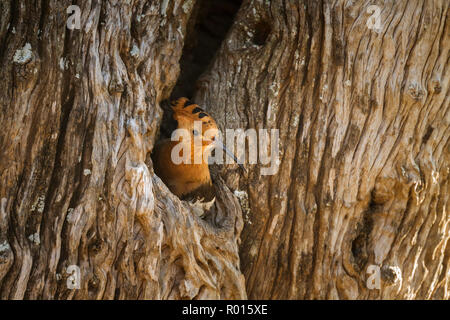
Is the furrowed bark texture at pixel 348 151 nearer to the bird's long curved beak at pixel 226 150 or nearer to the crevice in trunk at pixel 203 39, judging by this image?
the bird's long curved beak at pixel 226 150

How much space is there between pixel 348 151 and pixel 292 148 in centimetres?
33

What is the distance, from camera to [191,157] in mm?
3316

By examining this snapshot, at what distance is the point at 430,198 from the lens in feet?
10.8

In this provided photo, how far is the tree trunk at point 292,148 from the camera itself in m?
2.84

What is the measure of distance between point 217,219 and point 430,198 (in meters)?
1.29

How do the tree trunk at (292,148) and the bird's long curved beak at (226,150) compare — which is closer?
the tree trunk at (292,148)

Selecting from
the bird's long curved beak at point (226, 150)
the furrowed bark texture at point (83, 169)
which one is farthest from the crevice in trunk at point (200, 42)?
the furrowed bark texture at point (83, 169)

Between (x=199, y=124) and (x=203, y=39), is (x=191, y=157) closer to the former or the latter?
(x=199, y=124)

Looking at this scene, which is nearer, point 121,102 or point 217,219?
point 121,102

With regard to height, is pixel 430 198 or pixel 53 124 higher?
pixel 53 124
